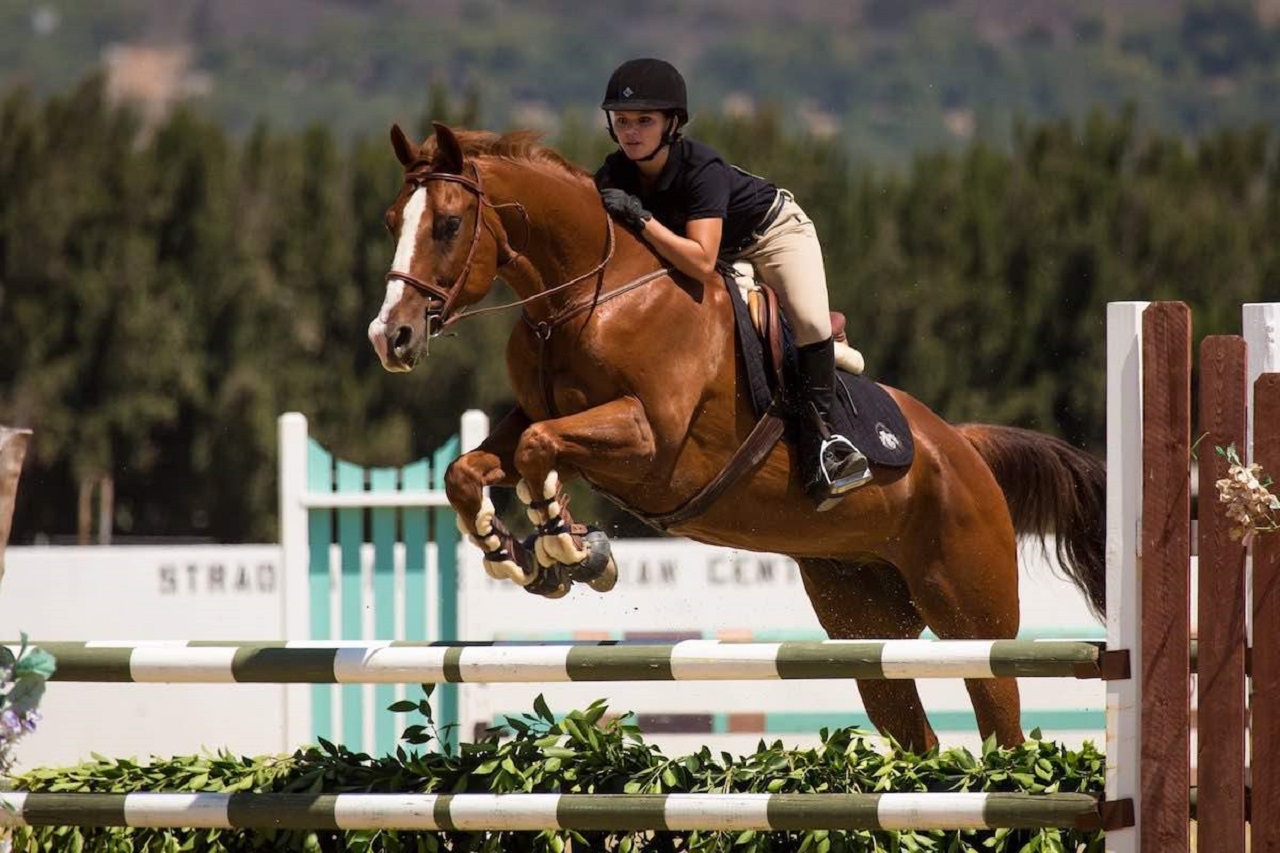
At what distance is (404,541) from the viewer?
23.4 ft

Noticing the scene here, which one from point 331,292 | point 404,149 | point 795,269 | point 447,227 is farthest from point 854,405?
point 331,292

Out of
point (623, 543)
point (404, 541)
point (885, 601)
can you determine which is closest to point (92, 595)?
point (404, 541)

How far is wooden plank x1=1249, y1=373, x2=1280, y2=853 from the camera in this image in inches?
132

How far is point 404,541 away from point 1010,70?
120 metres

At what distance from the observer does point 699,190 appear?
15.0 feet

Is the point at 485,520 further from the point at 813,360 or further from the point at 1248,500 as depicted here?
the point at 1248,500

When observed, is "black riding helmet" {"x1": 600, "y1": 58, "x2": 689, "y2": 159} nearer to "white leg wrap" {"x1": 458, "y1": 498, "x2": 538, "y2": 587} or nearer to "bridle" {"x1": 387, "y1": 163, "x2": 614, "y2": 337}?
"bridle" {"x1": 387, "y1": 163, "x2": 614, "y2": 337}

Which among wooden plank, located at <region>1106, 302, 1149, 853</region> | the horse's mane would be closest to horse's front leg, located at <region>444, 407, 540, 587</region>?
the horse's mane

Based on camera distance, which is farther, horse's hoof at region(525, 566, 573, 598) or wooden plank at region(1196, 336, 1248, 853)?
horse's hoof at region(525, 566, 573, 598)

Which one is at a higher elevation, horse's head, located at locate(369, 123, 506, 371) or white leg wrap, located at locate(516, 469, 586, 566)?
horse's head, located at locate(369, 123, 506, 371)

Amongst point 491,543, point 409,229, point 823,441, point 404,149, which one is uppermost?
point 404,149

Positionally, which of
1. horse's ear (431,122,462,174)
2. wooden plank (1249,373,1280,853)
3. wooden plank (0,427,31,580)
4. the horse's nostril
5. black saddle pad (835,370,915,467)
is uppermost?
horse's ear (431,122,462,174)

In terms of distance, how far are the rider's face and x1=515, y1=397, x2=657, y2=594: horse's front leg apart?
0.68 meters

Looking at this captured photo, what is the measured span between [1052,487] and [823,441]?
1.21 m
